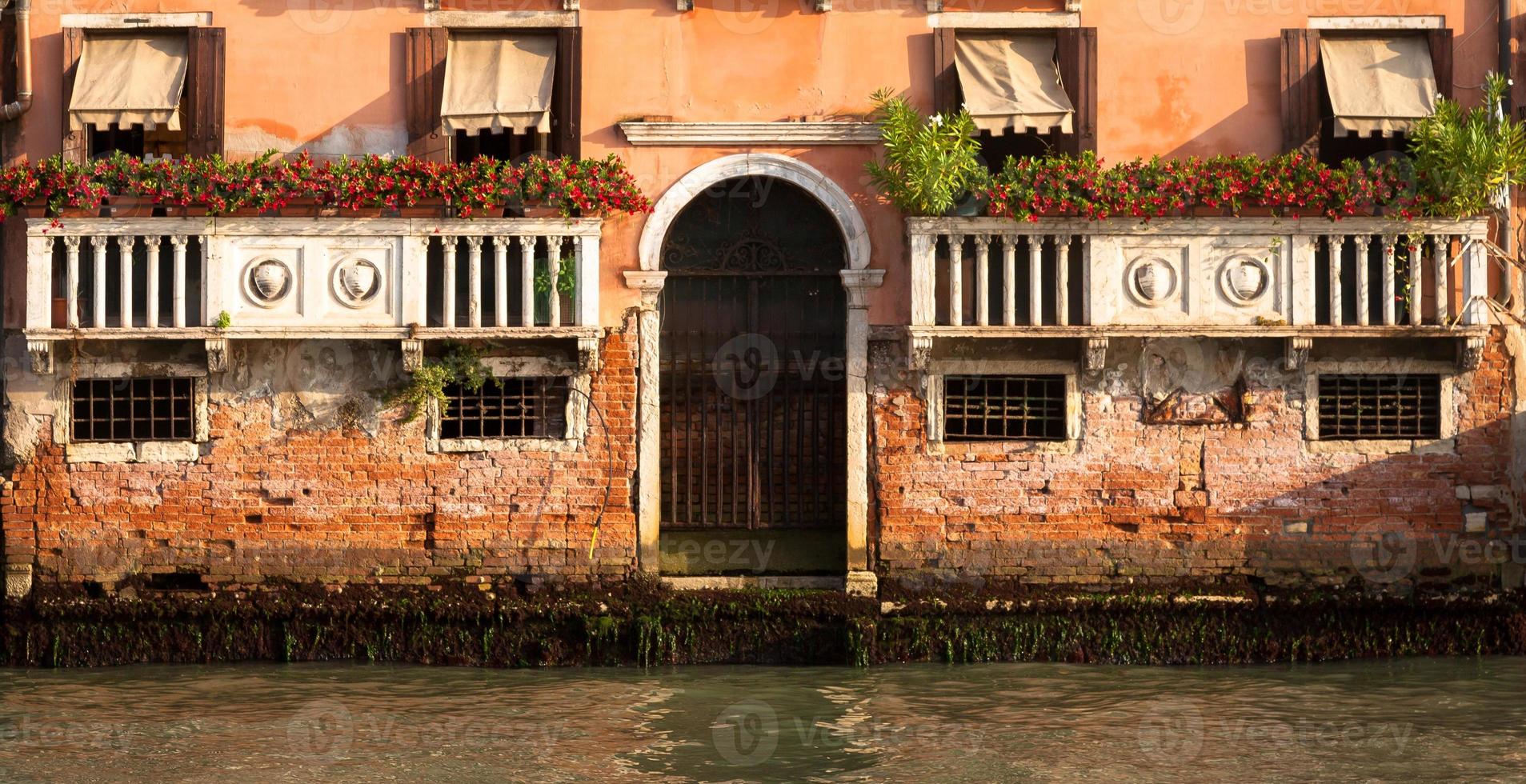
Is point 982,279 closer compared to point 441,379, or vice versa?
point 982,279

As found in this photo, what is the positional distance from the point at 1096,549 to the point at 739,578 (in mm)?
2615

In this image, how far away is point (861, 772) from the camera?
1002 centimetres

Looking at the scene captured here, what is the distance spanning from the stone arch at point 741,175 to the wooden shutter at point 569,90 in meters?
0.74

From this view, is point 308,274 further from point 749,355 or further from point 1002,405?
point 1002,405

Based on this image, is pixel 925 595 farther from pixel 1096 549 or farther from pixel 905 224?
pixel 905 224

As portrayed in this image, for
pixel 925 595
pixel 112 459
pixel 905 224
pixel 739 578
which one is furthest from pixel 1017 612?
pixel 112 459

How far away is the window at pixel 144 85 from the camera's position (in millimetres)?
13016

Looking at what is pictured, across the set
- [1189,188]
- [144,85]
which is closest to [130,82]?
[144,85]

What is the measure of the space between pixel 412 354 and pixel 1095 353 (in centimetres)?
485

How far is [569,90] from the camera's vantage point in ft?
43.8
